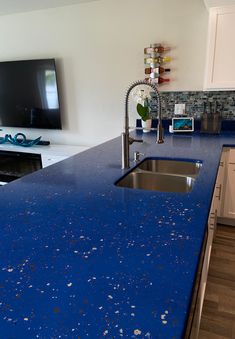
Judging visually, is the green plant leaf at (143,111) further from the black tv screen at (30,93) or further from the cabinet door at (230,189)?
the black tv screen at (30,93)

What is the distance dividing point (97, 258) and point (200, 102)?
248 cm

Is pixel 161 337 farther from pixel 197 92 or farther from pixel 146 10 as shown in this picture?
pixel 146 10

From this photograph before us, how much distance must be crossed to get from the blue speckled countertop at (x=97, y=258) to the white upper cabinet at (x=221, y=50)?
1497mm

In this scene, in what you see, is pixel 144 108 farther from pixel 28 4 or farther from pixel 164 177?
pixel 28 4

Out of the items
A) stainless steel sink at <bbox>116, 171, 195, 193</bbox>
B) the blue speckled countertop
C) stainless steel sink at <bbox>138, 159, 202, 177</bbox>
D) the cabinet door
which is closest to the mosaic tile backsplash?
the cabinet door

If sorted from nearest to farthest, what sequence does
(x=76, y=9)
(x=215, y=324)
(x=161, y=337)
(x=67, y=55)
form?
(x=161, y=337) < (x=215, y=324) < (x=76, y=9) < (x=67, y=55)

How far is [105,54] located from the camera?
3012mm

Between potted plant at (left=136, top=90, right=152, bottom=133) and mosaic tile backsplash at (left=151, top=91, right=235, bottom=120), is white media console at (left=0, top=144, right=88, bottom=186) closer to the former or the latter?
potted plant at (left=136, top=90, right=152, bottom=133)

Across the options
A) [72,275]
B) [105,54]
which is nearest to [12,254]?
[72,275]

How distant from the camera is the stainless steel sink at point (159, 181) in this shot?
1.46m

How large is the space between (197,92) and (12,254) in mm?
2577

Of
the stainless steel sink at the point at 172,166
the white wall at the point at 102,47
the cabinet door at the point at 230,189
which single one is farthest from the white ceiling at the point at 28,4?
the cabinet door at the point at 230,189

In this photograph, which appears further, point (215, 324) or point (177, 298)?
point (215, 324)

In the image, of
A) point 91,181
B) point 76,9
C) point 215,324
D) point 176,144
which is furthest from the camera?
point 76,9
